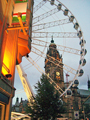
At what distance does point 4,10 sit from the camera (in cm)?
1284

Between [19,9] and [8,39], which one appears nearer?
[19,9]

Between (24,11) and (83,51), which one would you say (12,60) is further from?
(83,51)

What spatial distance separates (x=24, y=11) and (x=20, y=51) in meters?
7.46

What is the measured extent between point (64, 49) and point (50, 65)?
60596mm

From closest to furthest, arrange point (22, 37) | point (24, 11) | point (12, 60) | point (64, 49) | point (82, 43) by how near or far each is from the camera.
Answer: point (24, 11) → point (12, 60) → point (22, 37) → point (64, 49) → point (82, 43)

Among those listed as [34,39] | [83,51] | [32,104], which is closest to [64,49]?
[83,51]

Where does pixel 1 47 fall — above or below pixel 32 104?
above

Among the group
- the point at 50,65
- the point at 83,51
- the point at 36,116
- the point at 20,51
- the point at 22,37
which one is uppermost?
the point at 50,65

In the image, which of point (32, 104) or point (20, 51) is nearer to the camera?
point (20, 51)

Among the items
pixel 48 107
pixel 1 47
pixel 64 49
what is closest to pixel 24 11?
pixel 1 47

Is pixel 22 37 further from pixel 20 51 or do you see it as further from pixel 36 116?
pixel 36 116

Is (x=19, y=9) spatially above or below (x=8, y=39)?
above

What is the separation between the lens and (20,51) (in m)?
18.8

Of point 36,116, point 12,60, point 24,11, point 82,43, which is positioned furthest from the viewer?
point 82,43
